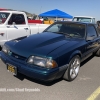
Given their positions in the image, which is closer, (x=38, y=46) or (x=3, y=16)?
(x=38, y=46)

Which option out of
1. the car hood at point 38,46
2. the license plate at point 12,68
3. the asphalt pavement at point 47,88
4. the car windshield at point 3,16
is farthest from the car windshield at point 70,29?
the car windshield at point 3,16

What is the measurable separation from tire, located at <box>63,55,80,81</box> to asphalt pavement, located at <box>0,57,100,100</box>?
14 centimetres

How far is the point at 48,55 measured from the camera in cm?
293

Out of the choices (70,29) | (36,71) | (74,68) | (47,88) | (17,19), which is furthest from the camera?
(17,19)

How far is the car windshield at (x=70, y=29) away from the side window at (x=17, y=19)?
199cm

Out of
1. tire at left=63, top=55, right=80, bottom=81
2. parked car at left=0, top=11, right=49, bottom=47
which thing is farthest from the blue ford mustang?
parked car at left=0, top=11, right=49, bottom=47

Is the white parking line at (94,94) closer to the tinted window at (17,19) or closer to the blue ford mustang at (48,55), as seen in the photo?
the blue ford mustang at (48,55)

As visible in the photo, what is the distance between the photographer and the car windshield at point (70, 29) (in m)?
4.26

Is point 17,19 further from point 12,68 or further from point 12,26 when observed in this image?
point 12,68

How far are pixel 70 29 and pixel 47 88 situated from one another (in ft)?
6.69

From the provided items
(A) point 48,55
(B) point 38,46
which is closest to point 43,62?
(A) point 48,55

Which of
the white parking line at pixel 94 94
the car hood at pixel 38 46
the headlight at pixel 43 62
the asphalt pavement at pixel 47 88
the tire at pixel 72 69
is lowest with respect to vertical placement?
the white parking line at pixel 94 94

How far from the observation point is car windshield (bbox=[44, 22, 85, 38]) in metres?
4.26

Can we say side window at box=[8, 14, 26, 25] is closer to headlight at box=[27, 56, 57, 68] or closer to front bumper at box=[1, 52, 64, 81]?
front bumper at box=[1, 52, 64, 81]
